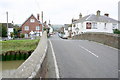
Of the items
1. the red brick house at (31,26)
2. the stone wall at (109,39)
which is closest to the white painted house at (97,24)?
the red brick house at (31,26)

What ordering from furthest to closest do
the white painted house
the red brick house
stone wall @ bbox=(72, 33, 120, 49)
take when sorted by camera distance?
the red brick house
the white painted house
stone wall @ bbox=(72, 33, 120, 49)

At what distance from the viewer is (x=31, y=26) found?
64188mm

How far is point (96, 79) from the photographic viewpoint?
740 centimetres

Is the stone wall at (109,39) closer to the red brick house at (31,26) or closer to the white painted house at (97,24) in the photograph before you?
the white painted house at (97,24)

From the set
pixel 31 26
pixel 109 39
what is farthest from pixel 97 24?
pixel 109 39

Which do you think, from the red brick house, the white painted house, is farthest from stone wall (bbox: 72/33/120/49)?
the red brick house

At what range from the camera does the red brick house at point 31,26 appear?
208ft

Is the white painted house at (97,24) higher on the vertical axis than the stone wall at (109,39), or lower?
higher

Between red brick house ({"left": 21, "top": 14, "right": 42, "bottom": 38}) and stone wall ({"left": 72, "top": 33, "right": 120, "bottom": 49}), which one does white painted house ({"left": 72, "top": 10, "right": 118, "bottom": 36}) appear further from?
stone wall ({"left": 72, "top": 33, "right": 120, "bottom": 49})

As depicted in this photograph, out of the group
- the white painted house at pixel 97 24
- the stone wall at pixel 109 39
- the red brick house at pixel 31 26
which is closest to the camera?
the stone wall at pixel 109 39

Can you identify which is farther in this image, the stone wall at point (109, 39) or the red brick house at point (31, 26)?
the red brick house at point (31, 26)

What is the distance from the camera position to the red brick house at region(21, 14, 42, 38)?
2495 inches

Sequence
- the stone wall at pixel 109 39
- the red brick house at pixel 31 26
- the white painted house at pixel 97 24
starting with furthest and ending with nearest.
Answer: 1. the red brick house at pixel 31 26
2. the white painted house at pixel 97 24
3. the stone wall at pixel 109 39

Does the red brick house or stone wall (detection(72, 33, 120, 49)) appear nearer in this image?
stone wall (detection(72, 33, 120, 49))
